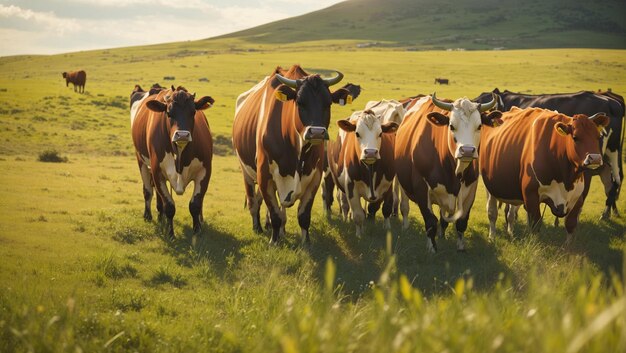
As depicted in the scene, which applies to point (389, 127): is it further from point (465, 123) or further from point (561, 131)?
point (561, 131)

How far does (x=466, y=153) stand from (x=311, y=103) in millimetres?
2421

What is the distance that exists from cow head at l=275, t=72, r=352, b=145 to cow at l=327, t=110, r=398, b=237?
1361 mm

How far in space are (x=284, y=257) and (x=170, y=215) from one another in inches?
106

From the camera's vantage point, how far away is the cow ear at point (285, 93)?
9352 millimetres

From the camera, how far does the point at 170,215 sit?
10.6 meters

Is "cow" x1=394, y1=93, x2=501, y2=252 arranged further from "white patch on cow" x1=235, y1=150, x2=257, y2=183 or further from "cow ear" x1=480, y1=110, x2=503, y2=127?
"white patch on cow" x1=235, y1=150, x2=257, y2=183

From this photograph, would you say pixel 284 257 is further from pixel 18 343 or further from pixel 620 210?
pixel 620 210

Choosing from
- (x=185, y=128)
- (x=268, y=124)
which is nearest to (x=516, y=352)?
(x=268, y=124)

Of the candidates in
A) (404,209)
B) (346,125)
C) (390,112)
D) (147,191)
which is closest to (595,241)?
(404,209)

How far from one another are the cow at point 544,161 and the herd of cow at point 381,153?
18 mm

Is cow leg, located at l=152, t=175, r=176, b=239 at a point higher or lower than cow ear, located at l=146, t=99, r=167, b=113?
lower

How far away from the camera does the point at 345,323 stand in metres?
3.69

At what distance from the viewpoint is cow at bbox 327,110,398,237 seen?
10.6 metres

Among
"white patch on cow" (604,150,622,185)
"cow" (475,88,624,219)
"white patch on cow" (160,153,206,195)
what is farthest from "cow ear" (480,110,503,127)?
"white patch on cow" (604,150,622,185)
